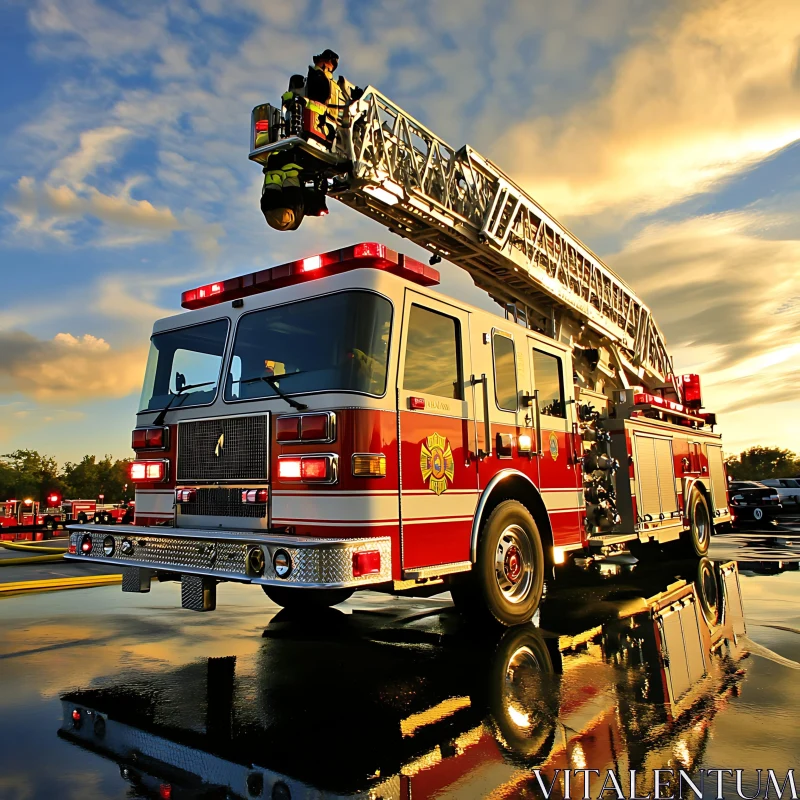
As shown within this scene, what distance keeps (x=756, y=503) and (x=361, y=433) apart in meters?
19.4

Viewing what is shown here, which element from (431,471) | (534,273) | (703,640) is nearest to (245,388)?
(431,471)

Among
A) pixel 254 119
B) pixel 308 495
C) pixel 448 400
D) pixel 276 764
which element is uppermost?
pixel 254 119

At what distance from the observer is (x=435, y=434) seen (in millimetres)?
4707

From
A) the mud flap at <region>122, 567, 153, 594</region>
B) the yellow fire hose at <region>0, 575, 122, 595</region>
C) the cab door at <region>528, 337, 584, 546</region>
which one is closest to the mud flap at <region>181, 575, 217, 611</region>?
the mud flap at <region>122, 567, 153, 594</region>

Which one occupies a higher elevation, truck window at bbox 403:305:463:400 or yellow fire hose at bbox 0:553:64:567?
truck window at bbox 403:305:463:400

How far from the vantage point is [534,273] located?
9141mm

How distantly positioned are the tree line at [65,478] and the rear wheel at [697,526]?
89.8 meters

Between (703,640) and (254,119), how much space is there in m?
6.11

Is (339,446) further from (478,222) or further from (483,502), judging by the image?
(478,222)

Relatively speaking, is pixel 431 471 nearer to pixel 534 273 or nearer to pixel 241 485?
pixel 241 485

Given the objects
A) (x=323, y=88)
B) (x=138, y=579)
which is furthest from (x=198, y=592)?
(x=323, y=88)

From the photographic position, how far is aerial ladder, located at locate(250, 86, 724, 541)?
21.7 feet

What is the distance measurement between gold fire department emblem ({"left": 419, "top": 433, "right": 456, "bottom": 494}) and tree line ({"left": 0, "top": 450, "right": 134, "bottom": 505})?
3668 inches

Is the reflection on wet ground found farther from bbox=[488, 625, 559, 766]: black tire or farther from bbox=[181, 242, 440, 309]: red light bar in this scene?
bbox=[181, 242, 440, 309]: red light bar
